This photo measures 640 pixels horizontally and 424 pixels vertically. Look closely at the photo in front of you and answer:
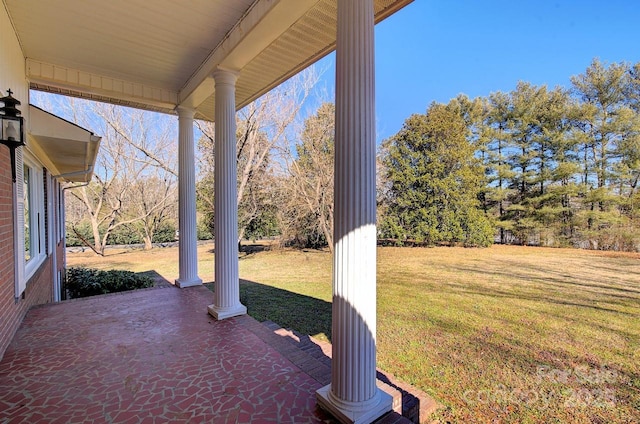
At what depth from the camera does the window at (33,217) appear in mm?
4166

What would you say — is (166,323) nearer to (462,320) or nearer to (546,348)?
(462,320)

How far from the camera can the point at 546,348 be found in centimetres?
407

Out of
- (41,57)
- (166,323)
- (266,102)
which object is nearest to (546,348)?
(166,323)

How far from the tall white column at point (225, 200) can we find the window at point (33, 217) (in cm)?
252

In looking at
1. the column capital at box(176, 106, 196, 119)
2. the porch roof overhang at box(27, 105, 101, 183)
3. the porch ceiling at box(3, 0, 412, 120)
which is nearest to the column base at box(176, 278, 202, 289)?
the porch roof overhang at box(27, 105, 101, 183)

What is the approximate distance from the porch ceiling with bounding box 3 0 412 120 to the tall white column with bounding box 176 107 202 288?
0.52 metres

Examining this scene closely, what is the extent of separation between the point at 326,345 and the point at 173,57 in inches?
Answer: 168

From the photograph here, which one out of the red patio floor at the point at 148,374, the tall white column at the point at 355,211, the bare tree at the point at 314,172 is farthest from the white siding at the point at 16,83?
the bare tree at the point at 314,172

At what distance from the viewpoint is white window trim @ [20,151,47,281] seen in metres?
4.25

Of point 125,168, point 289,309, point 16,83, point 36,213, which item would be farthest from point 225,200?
point 125,168

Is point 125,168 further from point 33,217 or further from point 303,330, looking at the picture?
point 303,330

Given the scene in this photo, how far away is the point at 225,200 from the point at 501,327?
472 cm

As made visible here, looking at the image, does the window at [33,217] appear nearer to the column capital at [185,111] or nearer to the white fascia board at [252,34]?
the column capital at [185,111]

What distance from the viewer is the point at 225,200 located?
12.6 ft
